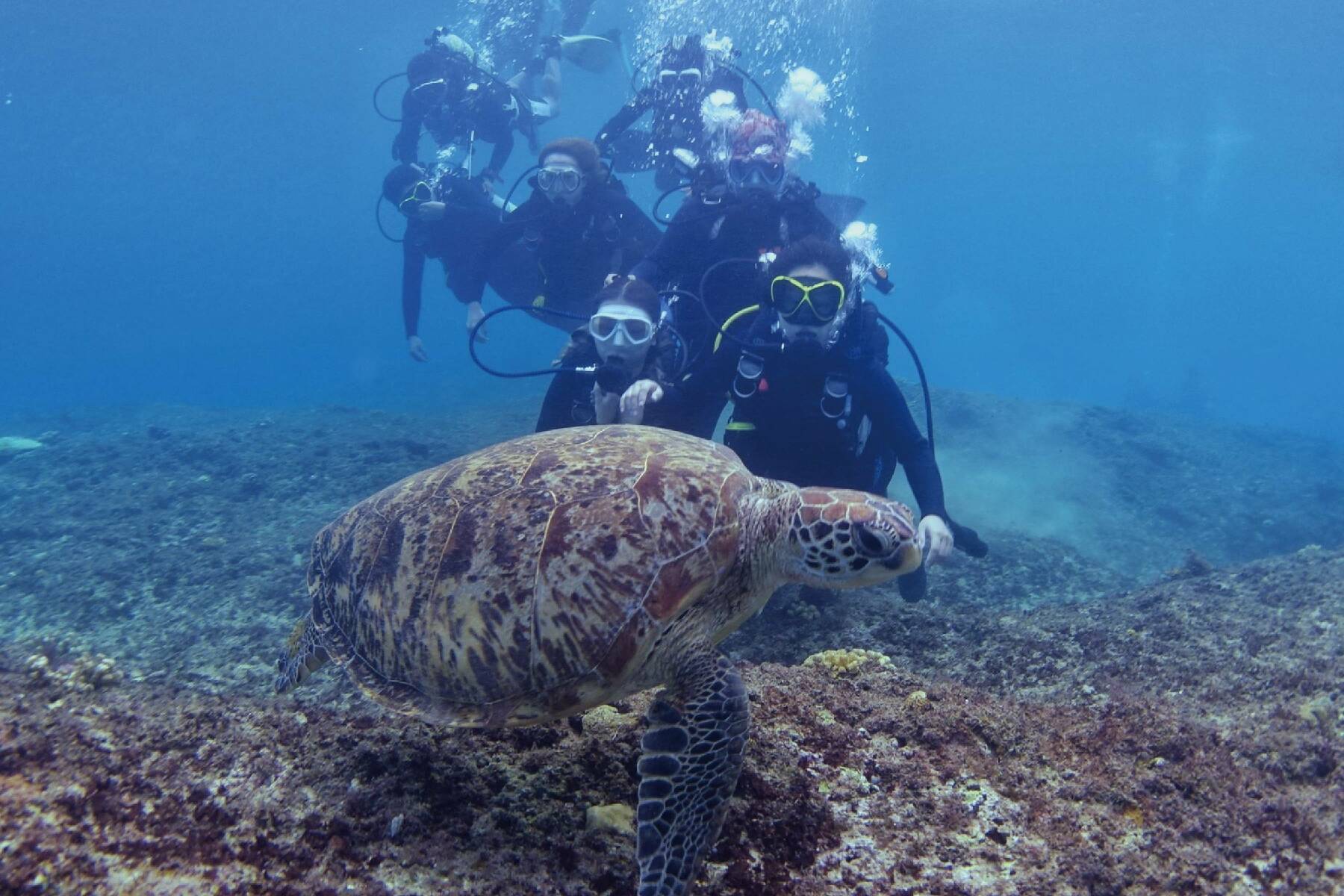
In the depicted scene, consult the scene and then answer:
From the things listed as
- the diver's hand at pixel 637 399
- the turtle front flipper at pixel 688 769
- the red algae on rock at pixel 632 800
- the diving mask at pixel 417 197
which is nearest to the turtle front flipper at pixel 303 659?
the red algae on rock at pixel 632 800

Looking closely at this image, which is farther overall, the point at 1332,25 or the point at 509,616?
the point at 1332,25

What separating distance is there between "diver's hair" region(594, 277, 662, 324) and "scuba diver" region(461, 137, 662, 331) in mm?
3090

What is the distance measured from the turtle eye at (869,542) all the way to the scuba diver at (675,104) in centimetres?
1016

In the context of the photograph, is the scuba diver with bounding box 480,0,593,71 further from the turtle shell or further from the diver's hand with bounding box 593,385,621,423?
the turtle shell

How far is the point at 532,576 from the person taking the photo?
97.7 inches

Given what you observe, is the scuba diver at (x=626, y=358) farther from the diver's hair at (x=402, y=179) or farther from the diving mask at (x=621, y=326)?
the diver's hair at (x=402, y=179)

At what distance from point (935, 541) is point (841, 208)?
7.52 metres

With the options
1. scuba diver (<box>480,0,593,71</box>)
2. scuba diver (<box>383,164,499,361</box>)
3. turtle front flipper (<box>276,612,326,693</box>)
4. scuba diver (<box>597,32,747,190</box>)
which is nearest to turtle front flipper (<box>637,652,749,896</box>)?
turtle front flipper (<box>276,612,326,693</box>)

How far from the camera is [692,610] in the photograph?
2.66 meters

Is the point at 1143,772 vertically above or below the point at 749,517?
below

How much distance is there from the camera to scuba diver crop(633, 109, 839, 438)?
6996mm

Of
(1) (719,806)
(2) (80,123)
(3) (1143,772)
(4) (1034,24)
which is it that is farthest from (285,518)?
(2) (80,123)

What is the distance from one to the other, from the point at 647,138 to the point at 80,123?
95639 mm

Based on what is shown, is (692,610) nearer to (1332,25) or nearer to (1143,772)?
(1143,772)
